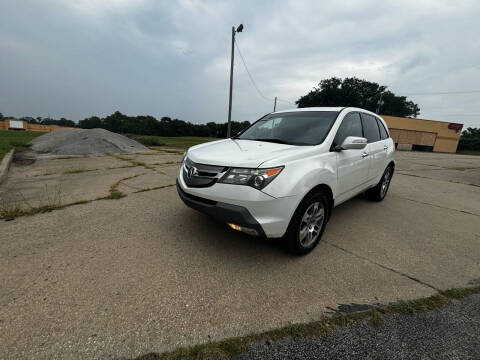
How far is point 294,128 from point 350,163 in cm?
87

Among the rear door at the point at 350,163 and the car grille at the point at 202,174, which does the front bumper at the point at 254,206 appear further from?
the rear door at the point at 350,163

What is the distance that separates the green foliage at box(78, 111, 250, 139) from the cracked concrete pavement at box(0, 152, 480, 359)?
44.5 metres

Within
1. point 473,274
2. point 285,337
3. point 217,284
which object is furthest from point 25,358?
point 473,274

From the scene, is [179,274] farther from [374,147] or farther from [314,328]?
[374,147]

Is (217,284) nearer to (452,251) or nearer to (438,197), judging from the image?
(452,251)

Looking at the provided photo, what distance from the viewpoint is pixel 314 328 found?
1595mm

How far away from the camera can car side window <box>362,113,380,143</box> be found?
12.1 feet

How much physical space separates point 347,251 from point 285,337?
1.48 m

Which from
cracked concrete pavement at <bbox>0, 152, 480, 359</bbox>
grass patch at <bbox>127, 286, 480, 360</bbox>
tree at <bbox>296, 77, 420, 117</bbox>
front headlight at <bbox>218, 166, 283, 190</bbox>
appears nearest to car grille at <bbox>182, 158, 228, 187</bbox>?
front headlight at <bbox>218, 166, 283, 190</bbox>

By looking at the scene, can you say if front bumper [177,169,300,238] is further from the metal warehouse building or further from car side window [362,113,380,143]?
the metal warehouse building

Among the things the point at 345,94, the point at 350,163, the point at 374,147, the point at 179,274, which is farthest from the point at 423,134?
the point at 179,274

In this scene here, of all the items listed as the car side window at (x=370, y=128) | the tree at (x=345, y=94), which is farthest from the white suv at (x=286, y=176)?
the tree at (x=345, y=94)

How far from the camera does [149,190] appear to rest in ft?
15.3

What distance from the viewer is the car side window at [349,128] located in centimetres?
288
